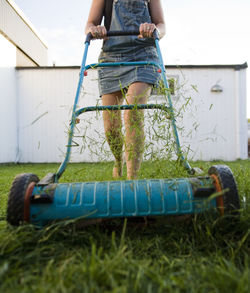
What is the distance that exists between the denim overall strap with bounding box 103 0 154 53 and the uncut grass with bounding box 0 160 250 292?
4.57 ft

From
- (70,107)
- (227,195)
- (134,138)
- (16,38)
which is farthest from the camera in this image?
(16,38)

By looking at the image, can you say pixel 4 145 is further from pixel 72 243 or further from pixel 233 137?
pixel 72 243

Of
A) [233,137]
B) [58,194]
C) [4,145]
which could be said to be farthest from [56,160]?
[58,194]

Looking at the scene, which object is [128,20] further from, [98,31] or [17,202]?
[17,202]

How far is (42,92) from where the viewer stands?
779 cm

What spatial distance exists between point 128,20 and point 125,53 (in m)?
0.23

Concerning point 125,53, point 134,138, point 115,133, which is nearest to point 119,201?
point 134,138

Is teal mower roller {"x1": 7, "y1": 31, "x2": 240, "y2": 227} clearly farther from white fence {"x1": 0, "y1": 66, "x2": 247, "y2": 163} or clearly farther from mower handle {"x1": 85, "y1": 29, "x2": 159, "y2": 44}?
white fence {"x1": 0, "y1": 66, "x2": 247, "y2": 163}

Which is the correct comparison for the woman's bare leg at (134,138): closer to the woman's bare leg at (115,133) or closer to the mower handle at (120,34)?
the woman's bare leg at (115,133)

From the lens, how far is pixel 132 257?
0.96 meters

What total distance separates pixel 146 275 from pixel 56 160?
7.21 metres

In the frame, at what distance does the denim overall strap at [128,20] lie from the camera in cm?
211

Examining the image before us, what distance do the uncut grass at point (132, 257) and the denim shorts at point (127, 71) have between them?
112 centimetres

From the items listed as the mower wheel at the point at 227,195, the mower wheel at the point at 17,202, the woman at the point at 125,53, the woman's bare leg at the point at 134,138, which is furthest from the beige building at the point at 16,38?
the mower wheel at the point at 227,195
